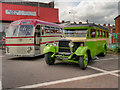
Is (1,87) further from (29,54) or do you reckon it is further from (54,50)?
(29,54)

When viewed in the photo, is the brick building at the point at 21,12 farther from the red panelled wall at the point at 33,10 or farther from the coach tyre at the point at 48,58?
the coach tyre at the point at 48,58

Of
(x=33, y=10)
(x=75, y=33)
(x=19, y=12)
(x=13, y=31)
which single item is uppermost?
(x=33, y=10)

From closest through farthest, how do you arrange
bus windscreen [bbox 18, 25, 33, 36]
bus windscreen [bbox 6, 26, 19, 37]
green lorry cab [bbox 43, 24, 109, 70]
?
green lorry cab [bbox 43, 24, 109, 70] → bus windscreen [bbox 18, 25, 33, 36] → bus windscreen [bbox 6, 26, 19, 37]

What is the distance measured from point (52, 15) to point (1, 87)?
96.8 ft

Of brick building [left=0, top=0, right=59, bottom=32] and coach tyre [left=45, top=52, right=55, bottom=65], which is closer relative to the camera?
coach tyre [left=45, top=52, right=55, bottom=65]

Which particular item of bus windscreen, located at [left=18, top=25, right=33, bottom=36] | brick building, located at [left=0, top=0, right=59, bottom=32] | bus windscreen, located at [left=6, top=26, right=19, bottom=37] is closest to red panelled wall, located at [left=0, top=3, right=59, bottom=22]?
brick building, located at [left=0, top=0, right=59, bottom=32]

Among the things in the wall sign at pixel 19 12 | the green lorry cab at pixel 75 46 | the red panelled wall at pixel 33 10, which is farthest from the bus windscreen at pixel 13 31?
the wall sign at pixel 19 12

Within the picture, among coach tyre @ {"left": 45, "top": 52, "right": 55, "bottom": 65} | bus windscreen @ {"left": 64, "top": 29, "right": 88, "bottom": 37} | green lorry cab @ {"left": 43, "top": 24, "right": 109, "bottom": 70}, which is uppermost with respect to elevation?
bus windscreen @ {"left": 64, "top": 29, "right": 88, "bottom": 37}

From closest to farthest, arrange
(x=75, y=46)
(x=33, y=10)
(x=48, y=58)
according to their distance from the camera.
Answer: (x=75, y=46)
(x=48, y=58)
(x=33, y=10)

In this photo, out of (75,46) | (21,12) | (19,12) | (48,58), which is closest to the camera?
(75,46)

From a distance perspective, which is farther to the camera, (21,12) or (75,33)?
(21,12)

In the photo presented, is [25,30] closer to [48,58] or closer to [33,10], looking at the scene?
[48,58]

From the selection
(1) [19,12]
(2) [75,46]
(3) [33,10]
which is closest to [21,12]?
(1) [19,12]

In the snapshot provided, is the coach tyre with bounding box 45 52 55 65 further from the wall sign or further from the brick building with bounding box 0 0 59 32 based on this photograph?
the wall sign
